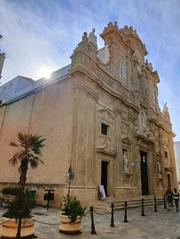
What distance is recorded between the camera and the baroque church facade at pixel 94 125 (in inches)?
483

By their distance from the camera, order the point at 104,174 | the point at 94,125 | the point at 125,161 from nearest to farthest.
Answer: the point at 94,125 → the point at 104,174 → the point at 125,161

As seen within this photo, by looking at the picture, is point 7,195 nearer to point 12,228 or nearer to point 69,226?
point 69,226

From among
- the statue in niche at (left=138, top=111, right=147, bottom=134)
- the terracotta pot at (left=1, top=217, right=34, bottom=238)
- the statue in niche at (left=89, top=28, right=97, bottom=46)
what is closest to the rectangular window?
the statue in niche at (left=138, top=111, right=147, bottom=134)

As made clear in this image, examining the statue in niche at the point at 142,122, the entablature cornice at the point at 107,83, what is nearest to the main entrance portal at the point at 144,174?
the statue in niche at the point at 142,122

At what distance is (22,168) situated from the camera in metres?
9.31

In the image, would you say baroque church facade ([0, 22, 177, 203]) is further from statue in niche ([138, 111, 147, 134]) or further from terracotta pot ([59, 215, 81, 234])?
terracotta pot ([59, 215, 81, 234])

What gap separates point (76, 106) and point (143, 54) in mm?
17056

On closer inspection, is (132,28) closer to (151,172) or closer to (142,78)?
(142,78)

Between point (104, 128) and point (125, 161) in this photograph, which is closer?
point (104, 128)

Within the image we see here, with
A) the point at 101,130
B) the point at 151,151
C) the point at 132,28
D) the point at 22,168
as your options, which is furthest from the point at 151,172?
the point at 132,28

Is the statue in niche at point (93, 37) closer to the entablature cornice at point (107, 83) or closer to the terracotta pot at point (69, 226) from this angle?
the entablature cornice at point (107, 83)

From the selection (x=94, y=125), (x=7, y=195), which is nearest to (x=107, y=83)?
(x=94, y=125)

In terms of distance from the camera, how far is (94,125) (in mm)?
13672

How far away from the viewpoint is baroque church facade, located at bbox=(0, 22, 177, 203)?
12273 millimetres
